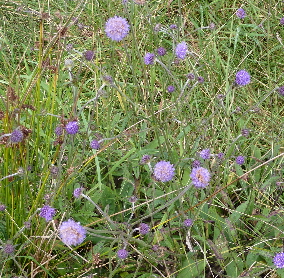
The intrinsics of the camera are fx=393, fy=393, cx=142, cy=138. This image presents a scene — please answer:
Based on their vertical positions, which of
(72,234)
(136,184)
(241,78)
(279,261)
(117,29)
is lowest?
(136,184)

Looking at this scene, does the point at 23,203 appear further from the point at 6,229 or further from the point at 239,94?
the point at 239,94

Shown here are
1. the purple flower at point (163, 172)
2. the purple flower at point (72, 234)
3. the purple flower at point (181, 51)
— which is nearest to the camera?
the purple flower at point (72, 234)

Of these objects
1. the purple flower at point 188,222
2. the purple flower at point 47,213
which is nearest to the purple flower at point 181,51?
the purple flower at point 188,222

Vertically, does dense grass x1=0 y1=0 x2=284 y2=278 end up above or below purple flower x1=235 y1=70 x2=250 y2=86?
below

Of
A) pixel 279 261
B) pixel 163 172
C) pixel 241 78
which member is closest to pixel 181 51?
pixel 241 78

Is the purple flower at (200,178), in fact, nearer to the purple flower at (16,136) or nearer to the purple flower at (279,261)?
the purple flower at (279,261)

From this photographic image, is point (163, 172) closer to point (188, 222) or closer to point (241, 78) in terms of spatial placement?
point (188, 222)

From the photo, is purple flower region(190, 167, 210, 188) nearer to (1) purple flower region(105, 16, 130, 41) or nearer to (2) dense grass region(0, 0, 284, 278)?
(2) dense grass region(0, 0, 284, 278)

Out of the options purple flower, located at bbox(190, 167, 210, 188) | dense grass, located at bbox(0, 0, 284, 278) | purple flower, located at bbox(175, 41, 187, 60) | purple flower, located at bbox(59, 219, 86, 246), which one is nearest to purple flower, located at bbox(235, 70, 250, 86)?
dense grass, located at bbox(0, 0, 284, 278)

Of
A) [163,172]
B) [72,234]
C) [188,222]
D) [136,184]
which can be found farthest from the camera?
[136,184]

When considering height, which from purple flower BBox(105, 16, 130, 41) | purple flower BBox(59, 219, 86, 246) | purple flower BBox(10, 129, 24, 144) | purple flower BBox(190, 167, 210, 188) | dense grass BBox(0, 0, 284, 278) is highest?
purple flower BBox(105, 16, 130, 41)

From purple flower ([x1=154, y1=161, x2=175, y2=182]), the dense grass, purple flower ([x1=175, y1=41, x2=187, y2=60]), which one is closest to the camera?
purple flower ([x1=154, y1=161, x2=175, y2=182])

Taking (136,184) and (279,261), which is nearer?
(279,261)
